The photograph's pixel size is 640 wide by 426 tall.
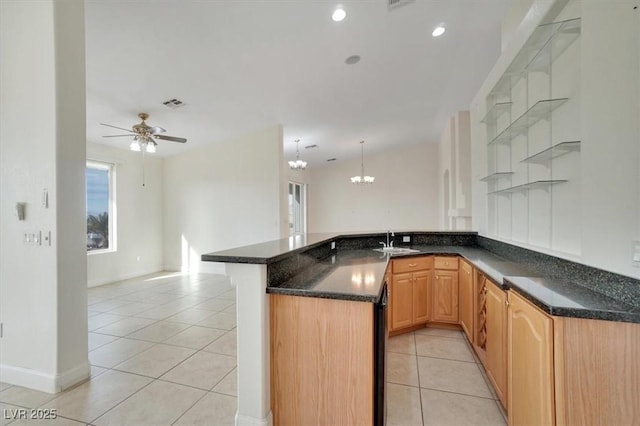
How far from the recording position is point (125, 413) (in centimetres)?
193

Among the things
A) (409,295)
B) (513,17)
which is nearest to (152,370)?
(409,295)

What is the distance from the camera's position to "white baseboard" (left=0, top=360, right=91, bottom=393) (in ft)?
6.96

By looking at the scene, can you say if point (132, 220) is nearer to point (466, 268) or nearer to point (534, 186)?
point (466, 268)

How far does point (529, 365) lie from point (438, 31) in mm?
3598

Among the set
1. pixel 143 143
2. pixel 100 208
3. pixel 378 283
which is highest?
pixel 143 143

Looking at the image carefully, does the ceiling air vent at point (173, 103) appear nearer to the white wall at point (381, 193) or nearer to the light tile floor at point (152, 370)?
the light tile floor at point (152, 370)

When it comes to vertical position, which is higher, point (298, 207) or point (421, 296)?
point (298, 207)

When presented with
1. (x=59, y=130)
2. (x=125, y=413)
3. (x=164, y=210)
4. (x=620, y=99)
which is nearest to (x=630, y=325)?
(x=620, y=99)

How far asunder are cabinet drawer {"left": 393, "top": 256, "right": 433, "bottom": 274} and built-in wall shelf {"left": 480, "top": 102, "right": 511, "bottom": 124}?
5.62 feet

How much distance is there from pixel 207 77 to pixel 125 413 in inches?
138

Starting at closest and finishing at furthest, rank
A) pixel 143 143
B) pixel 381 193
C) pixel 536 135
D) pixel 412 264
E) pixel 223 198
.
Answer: pixel 536 135 < pixel 412 264 < pixel 143 143 < pixel 223 198 < pixel 381 193

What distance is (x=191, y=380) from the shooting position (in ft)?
7.55

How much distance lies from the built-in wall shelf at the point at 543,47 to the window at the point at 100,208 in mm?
6535

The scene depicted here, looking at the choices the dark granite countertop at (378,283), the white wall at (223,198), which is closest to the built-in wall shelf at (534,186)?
the dark granite countertop at (378,283)
